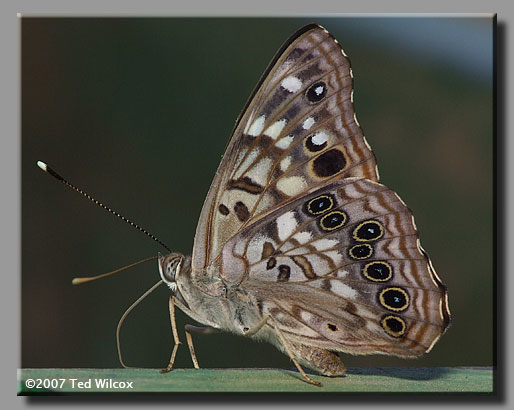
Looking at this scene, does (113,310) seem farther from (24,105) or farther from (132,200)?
(24,105)

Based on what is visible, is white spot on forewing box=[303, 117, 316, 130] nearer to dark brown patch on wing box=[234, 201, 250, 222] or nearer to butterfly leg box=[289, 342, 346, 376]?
dark brown patch on wing box=[234, 201, 250, 222]

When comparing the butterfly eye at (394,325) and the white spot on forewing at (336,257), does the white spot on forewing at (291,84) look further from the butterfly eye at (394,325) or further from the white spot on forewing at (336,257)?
the butterfly eye at (394,325)

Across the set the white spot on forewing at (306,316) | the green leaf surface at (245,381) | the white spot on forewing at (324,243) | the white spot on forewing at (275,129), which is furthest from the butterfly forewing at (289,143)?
the green leaf surface at (245,381)

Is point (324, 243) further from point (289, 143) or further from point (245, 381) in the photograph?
point (245, 381)

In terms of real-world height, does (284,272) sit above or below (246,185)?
below

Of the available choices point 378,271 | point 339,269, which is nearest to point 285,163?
point 339,269

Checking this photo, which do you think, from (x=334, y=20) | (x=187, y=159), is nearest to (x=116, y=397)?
(x=187, y=159)

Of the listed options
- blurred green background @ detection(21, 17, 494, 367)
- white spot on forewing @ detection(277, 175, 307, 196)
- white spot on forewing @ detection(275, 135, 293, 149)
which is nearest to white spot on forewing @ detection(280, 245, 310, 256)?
white spot on forewing @ detection(277, 175, 307, 196)
